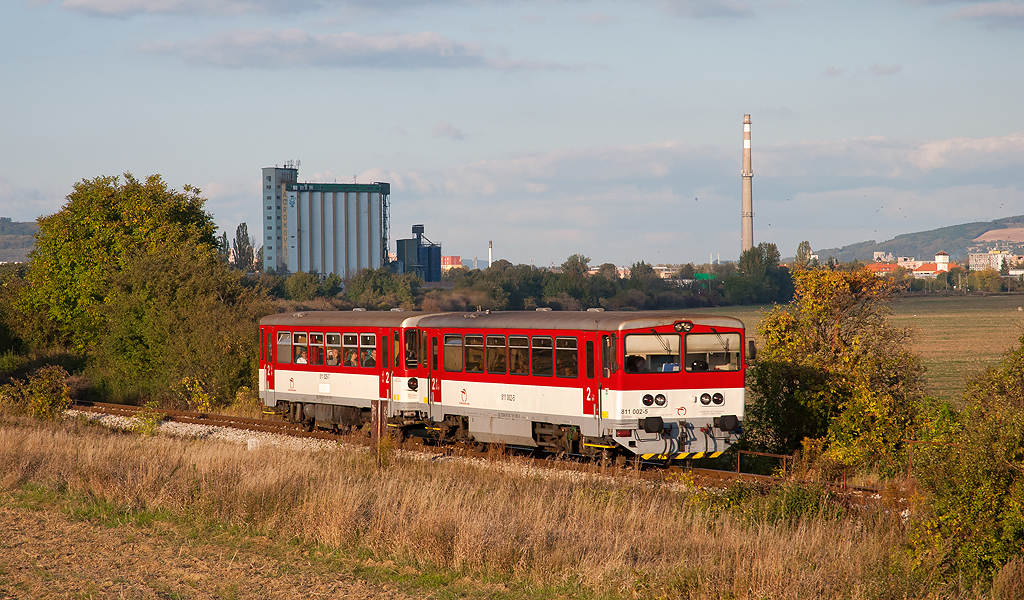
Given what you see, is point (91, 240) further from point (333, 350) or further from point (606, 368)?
point (606, 368)

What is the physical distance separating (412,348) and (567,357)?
488cm

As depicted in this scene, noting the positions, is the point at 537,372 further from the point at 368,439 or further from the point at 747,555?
the point at 747,555

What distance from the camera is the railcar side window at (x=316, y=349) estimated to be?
925 inches

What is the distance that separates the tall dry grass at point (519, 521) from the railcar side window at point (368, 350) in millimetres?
5037

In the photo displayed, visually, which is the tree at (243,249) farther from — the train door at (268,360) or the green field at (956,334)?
the train door at (268,360)

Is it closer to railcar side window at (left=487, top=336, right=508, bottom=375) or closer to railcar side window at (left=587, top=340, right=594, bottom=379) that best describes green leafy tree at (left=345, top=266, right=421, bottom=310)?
railcar side window at (left=487, top=336, right=508, bottom=375)

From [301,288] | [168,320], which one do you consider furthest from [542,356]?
[301,288]

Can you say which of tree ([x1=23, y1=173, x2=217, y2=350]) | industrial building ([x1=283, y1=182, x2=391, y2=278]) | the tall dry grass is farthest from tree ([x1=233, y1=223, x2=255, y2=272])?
the tall dry grass

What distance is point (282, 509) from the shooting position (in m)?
12.6

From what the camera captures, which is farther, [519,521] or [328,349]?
[328,349]

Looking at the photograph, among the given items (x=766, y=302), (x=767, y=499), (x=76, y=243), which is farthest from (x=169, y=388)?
(x=766, y=302)

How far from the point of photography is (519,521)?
11.4m

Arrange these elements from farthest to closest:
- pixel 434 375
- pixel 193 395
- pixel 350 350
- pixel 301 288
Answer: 1. pixel 301 288
2. pixel 193 395
3. pixel 350 350
4. pixel 434 375

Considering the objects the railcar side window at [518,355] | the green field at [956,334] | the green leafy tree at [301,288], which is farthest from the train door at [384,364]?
the green leafy tree at [301,288]
